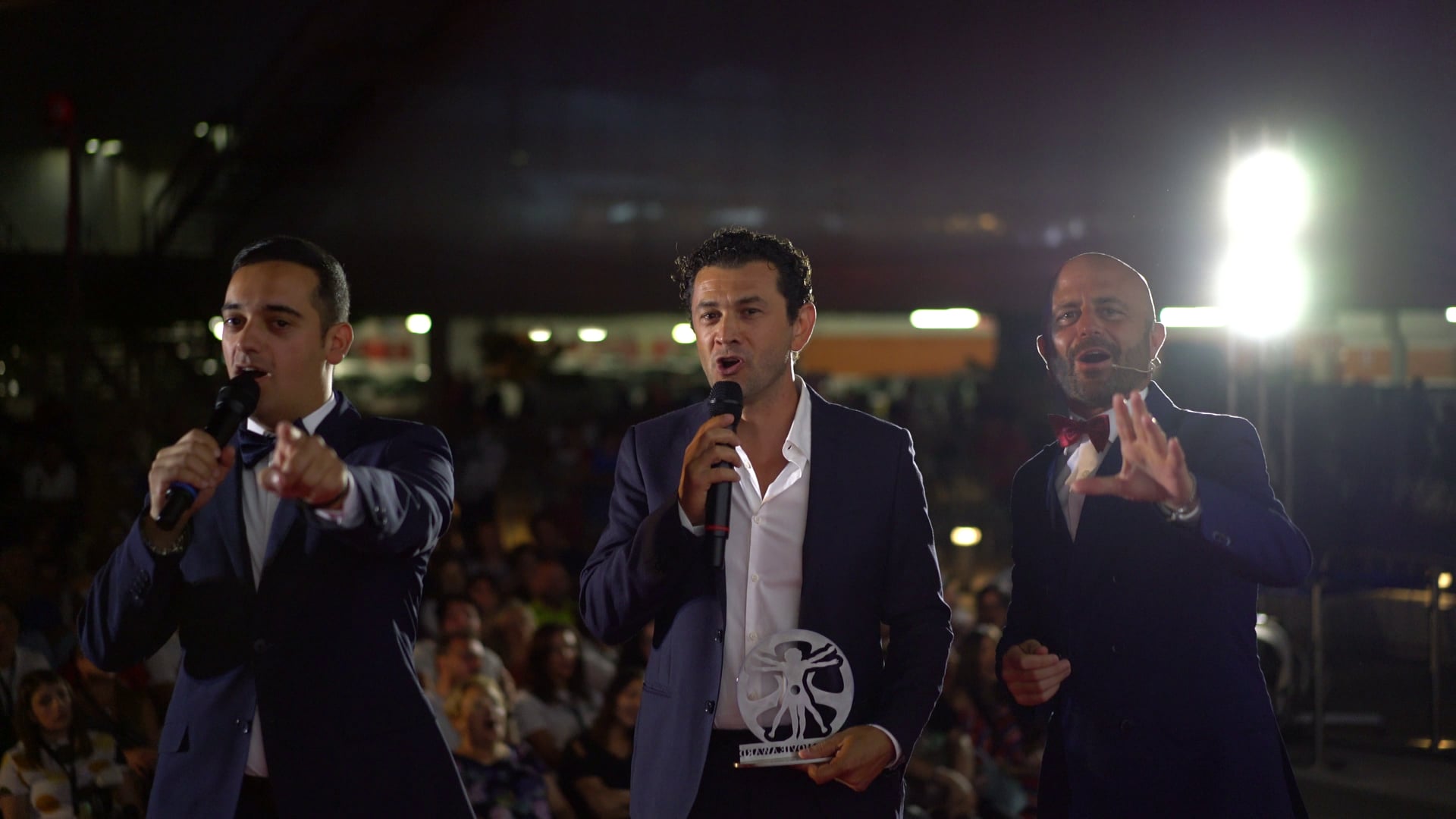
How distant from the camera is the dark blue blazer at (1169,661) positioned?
5.90 feet

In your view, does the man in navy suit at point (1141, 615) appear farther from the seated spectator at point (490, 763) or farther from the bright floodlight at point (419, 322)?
the bright floodlight at point (419, 322)

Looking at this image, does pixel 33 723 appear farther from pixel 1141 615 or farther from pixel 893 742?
pixel 1141 615

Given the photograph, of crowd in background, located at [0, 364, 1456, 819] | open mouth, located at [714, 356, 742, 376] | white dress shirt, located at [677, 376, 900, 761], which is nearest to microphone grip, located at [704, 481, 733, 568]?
white dress shirt, located at [677, 376, 900, 761]

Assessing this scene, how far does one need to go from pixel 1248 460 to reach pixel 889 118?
11009 millimetres

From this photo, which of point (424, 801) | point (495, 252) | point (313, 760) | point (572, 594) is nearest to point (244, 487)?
point (313, 760)

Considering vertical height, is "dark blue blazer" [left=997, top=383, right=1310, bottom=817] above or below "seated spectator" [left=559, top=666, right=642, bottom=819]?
above

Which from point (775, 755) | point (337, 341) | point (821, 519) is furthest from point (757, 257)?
point (775, 755)

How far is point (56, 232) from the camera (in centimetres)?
1027

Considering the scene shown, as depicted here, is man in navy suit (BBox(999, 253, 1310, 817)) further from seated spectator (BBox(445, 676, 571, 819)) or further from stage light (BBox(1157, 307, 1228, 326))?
stage light (BBox(1157, 307, 1228, 326))

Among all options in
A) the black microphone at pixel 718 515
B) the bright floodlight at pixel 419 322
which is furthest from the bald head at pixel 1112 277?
the bright floodlight at pixel 419 322

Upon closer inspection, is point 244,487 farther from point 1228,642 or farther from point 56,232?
point 56,232

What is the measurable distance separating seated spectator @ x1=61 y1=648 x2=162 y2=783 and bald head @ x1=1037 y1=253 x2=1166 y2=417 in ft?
11.1

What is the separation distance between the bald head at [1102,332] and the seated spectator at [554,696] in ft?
10.6

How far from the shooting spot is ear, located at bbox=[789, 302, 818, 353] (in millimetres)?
1987
